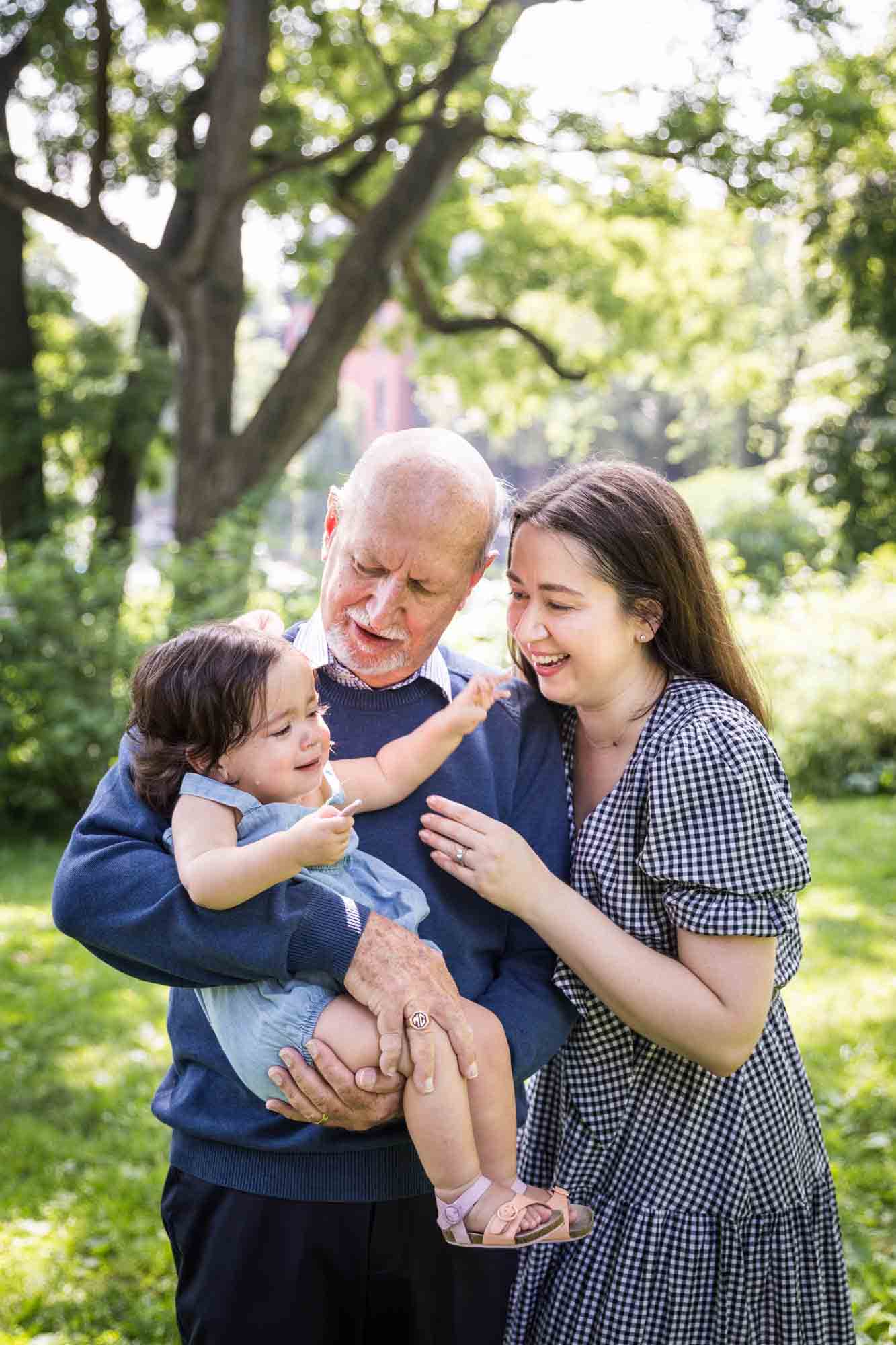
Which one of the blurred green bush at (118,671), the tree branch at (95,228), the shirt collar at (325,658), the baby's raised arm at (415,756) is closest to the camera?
the baby's raised arm at (415,756)

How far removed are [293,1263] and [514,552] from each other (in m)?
1.27

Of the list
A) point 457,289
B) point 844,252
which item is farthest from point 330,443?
point 844,252

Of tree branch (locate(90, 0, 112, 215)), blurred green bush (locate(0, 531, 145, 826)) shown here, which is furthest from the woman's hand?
tree branch (locate(90, 0, 112, 215))

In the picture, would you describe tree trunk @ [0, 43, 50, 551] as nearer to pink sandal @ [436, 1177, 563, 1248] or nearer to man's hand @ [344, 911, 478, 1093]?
man's hand @ [344, 911, 478, 1093]

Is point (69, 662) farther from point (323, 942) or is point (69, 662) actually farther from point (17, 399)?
point (323, 942)

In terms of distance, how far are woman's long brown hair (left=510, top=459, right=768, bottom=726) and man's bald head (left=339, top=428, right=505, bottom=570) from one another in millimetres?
73

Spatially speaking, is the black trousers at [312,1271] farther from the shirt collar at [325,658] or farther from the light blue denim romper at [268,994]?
the shirt collar at [325,658]

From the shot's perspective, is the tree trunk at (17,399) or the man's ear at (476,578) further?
the tree trunk at (17,399)

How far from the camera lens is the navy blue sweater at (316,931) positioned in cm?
196

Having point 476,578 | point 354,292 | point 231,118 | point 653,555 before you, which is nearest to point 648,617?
point 653,555

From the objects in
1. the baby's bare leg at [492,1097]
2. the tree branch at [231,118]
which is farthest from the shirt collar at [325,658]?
the tree branch at [231,118]

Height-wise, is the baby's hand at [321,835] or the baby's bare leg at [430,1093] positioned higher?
the baby's hand at [321,835]

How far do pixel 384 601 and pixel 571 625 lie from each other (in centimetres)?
33

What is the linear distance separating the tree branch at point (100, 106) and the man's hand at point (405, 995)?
984 cm
